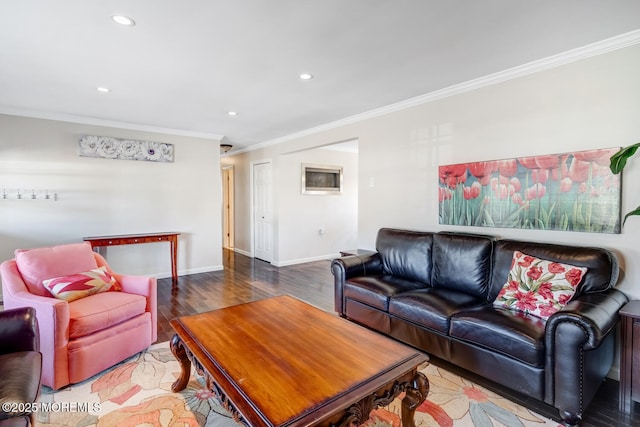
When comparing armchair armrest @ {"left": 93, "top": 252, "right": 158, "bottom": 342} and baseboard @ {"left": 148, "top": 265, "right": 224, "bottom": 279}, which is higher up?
armchair armrest @ {"left": 93, "top": 252, "right": 158, "bottom": 342}

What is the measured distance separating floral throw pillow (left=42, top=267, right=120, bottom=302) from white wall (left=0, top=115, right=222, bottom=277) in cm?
221

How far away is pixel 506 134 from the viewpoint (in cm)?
283

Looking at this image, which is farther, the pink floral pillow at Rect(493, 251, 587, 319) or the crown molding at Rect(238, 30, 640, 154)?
the crown molding at Rect(238, 30, 640, 154)

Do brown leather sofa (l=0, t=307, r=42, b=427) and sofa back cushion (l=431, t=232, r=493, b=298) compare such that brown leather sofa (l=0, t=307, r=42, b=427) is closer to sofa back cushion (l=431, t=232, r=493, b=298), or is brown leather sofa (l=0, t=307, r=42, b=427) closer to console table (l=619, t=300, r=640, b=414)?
sofa back cushion (l=431, t=232, r=493, b=298)

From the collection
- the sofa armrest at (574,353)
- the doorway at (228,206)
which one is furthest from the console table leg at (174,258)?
the sofa armrest at (574,353)

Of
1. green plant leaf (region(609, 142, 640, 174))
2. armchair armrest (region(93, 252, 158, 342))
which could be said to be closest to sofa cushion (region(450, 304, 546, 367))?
green plant leaf (region(609, 142, 640, 174))

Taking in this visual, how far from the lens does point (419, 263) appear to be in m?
3.10

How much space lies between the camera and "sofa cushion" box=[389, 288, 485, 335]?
2330mm

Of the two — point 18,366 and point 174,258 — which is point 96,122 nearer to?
point 174,258

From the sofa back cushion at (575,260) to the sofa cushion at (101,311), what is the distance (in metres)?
2.96

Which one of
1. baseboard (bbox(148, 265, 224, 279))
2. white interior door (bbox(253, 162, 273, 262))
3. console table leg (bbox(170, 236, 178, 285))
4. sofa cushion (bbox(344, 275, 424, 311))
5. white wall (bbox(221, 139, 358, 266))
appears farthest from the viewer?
white interior door (bbox(253, 162, 273, 262))

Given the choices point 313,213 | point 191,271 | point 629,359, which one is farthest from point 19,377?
point 313,213

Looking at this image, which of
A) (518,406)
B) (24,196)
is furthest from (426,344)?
(24,196)

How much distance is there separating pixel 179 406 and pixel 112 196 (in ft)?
12.5
